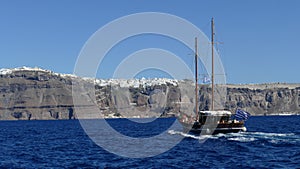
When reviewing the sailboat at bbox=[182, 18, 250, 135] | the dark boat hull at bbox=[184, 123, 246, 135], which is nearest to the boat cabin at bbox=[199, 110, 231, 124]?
the sailboat at bbox=[182, 18, 250, 135]

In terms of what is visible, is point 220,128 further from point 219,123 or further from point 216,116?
point 216,116

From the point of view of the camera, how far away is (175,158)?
50469 mm

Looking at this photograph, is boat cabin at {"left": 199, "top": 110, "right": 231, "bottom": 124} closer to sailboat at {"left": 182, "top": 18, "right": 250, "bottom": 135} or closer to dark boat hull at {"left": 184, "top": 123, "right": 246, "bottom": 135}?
sailboat at {"left": 182, "top": 18, "right": 250, "bottom": 135}

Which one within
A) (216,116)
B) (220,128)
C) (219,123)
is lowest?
(220,128)

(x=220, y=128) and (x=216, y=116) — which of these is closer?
(x=220, y=128)

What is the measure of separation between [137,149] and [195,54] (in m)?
46.4

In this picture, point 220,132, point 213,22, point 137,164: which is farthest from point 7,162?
point 213,22

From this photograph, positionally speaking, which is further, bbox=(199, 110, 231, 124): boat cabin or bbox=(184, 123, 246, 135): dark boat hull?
bbox=(199, 110, 231, 124): boat cabin

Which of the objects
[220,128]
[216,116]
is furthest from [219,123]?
[216,116]

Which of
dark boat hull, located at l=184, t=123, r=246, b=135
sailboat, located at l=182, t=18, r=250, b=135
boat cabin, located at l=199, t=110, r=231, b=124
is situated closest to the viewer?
sailboat, located at l=182, t=18, r=250, b=135

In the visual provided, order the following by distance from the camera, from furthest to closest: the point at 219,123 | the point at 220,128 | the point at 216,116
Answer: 1. the point at 216,116
2. the point at 219,123
3. the point at 220,128

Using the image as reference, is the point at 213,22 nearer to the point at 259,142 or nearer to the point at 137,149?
the point at 259,142

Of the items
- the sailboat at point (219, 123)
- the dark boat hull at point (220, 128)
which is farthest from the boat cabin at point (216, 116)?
the dark boat hull at point (220, 128)

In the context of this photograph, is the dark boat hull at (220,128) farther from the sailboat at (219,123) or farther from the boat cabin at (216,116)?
the boat cabin at (216,116)
